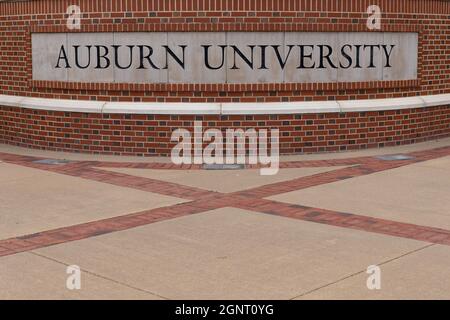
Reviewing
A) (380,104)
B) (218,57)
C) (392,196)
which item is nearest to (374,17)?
(380,104)

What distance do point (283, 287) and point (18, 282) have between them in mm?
1769

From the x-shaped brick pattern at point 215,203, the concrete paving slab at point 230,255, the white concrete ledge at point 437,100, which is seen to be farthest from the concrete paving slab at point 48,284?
the white concrete ledge at point 437,100

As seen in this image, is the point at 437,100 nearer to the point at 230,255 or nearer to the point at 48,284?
the point at 230,255

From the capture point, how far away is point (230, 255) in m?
5.43

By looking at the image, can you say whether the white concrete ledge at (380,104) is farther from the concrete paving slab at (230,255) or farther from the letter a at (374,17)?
the concrete paving slab at (230,255)

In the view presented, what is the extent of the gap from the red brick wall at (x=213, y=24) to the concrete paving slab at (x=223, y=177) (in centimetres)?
139

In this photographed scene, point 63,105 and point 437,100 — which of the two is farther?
point 437,100

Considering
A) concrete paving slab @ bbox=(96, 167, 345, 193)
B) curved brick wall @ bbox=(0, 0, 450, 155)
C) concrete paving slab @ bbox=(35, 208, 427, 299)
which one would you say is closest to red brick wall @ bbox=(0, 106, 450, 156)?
curved brick wall @ bbox=(0, 0, 450, 155)

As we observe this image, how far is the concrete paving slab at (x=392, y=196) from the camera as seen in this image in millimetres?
6711

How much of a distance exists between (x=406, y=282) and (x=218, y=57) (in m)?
5.78

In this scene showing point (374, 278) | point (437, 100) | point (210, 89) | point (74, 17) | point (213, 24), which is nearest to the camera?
point (374, 278)

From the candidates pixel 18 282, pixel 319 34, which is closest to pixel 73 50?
pixel 319 34

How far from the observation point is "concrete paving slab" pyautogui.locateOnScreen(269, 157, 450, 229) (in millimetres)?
6711

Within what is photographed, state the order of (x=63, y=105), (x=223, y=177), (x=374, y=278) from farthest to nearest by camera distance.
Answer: (x=63, y=105)
(x=223, y=177)
(x=374, y=278)
